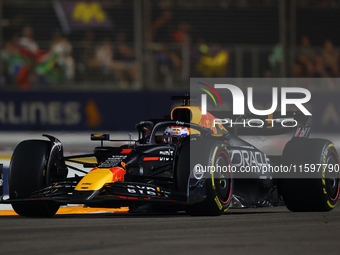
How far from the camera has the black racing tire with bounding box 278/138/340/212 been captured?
668 cm

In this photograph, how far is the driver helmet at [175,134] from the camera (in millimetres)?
6547

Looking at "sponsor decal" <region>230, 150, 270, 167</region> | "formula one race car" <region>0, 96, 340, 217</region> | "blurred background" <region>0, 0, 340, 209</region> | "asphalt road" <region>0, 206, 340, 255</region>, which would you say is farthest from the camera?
"blurred background" <region>0, 0, 340, 209</region>

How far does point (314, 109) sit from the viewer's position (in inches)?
562

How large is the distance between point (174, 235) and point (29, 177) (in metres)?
2.24

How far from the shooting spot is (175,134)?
21.5ft

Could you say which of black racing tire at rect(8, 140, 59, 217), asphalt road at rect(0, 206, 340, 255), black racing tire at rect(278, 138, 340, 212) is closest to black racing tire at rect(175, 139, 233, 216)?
asphalt road at rect(0, 206, 340, 255)

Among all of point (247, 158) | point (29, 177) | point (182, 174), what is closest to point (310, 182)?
point (247, 158)

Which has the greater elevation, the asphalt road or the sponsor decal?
the sponsor decal

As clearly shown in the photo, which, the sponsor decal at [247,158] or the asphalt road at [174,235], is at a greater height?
the sponsor decal at [247,158]

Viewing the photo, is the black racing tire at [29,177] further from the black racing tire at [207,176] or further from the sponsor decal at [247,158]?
the sponsor decal at [247,158]

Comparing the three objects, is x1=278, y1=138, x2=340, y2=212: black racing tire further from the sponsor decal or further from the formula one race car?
the sponsor decal

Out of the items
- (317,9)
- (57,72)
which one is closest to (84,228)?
(57,72)

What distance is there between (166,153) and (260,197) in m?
1.16

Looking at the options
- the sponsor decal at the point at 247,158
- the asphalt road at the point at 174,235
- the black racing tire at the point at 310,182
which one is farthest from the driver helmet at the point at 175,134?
the black racing tire at the point at 310,182
